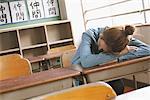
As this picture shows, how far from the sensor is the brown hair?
2.16 meters

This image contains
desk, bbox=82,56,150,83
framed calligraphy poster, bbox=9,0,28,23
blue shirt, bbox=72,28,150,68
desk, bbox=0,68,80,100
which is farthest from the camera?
framed calligraphy poster, bbox=9,0,28,23

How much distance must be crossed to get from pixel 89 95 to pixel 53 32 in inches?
149

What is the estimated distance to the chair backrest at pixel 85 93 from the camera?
38.2 inches

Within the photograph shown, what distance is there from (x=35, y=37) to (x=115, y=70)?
2.84 m

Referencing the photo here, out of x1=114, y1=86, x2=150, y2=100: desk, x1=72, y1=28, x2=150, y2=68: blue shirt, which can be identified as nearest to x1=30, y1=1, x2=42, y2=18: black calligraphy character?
x1=72, y1=28, x2=150, y2=68: blue shirt

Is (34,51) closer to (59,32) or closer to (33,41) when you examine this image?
(33,41)

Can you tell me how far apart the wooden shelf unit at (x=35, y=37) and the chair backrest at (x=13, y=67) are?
179cm

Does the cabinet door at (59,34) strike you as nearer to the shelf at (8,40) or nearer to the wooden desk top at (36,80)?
the shelf at (8,40)

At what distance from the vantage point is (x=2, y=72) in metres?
2.49

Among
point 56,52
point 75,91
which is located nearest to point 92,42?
point 56,52

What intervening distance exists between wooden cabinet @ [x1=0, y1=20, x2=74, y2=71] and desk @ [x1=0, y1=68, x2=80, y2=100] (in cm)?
245

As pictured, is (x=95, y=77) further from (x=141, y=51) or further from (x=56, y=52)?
(x=56, y=52)

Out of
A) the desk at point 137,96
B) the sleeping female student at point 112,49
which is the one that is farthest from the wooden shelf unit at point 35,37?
the desk at point 137,96

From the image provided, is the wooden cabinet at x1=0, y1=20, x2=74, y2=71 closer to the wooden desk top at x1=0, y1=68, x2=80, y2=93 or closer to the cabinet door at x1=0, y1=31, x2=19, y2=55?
the cabinet door at x1=0, y1=31, x2=19, y2=55
